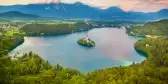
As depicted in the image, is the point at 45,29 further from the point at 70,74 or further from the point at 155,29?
the point at 70,74

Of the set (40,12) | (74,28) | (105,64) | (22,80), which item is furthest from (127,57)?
(40,12)

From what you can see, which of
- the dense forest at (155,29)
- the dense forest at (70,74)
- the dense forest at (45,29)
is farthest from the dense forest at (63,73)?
the dense forest at (45,29)

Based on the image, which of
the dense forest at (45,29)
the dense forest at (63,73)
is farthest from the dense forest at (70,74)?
the dense forest at (45,29)

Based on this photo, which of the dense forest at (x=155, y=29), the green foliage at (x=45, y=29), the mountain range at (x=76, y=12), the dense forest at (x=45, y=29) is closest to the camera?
the dense forest at (x=45, y=29)

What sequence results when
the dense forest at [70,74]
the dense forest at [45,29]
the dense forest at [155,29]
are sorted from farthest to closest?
the dense forest at [155,29] < the dense forest at [45,29] < the dense forest at [70,74]

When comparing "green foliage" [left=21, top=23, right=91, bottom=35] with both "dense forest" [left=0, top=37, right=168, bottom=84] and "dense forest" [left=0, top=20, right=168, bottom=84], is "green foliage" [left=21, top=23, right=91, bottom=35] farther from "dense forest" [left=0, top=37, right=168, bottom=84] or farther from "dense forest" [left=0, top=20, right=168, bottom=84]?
"dense forest" [left=0, top=37, right=168, bottom=84]

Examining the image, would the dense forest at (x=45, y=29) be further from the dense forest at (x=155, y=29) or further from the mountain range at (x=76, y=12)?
the mountain range at (x=76, y=12)

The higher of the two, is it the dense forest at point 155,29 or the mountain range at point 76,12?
the mountain range at point 76,12

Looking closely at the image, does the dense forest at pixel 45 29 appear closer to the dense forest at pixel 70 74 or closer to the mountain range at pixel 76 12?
the dense forest at pixel 70 74

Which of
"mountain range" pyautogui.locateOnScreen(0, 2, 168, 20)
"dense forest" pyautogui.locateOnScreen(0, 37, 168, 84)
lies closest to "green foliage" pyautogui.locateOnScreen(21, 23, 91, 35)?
"dense forest" pyautogui.locateOnScreen(0, 37, 168, 84)

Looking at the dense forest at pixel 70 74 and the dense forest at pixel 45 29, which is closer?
the dense forest at pixel 70 74
